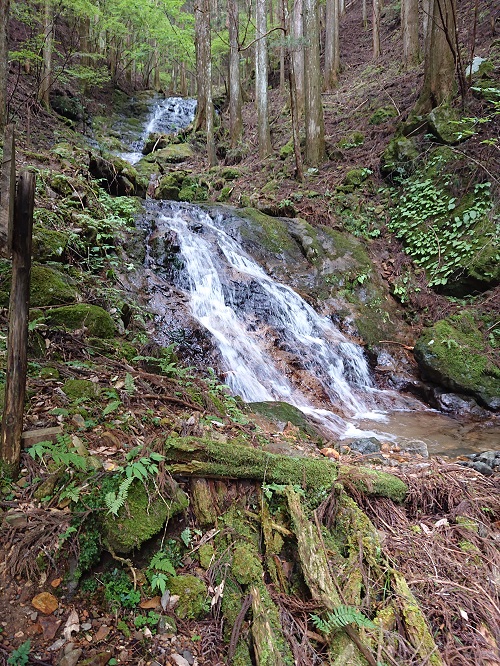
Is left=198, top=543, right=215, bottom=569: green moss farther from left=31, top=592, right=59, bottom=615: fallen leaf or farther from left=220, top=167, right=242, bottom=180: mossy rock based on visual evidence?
left=220, top=167, right=242, bottom=180: mossy rock

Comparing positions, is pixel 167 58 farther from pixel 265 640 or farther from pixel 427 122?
pixel 265 640

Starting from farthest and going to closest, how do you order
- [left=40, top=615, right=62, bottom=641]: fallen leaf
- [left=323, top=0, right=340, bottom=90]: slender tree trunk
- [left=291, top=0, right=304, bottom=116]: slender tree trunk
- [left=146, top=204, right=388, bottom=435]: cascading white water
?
[left=323, top=0, right=340, bottom=90]: slender tree trunk
[left=291, top=0, right=304, bottom=116]: slender tree trunk
[left=146, top=204, right=388, bottom=435]: cascading white water
[left=40, top=615, right=62, bottom=641]: fallen leaf

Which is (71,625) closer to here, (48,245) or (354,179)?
(48,245)

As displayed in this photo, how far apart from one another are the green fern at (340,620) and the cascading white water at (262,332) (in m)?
3.80

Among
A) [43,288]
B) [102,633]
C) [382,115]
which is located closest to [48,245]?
[43,288]

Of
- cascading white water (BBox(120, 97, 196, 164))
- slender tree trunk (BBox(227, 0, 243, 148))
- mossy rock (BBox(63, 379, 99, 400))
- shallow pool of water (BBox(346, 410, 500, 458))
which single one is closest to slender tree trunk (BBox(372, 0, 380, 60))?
slender tree trunk (BBox(227, 0, 243, 148))

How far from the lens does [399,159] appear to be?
11.4 m

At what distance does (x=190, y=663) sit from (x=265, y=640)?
0.35 meters

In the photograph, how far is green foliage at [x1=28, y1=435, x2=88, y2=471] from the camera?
2387 millimetres

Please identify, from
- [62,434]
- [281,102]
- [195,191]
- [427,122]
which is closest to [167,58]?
[281,102]

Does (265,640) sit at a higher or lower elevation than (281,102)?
lower

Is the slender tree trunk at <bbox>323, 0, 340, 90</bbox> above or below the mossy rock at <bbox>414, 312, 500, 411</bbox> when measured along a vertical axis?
above

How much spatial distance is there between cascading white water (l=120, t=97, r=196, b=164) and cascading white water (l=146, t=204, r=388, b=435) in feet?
50.1

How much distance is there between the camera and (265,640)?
1.87 meters
